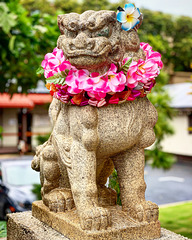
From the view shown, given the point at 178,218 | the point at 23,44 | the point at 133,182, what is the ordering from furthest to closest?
the point at 178,218, the point at 23,44, the point at 133,182

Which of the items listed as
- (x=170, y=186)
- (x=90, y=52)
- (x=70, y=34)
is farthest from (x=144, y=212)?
(x=170, y=186)

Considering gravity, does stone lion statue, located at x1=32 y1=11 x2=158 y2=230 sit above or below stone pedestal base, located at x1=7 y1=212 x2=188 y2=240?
above

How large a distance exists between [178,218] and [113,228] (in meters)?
3.33

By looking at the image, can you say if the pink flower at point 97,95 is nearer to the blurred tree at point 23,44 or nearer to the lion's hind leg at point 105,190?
the lion's hind leg at point 105,190

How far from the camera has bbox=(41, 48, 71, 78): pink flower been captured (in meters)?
1.82

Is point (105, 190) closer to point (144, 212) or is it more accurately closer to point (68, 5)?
point (144, 212)

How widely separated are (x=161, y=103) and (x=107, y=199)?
360cm

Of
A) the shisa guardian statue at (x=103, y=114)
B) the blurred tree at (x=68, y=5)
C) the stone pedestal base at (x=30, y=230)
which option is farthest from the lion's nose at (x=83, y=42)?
the blurred tree at (x=68, y=5)

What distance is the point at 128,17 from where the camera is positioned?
1737 millimetres

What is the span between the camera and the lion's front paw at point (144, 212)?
1.83 m

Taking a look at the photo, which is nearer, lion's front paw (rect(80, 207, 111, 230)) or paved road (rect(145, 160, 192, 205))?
lion's front paw (rect(80, 207, 111, 230))

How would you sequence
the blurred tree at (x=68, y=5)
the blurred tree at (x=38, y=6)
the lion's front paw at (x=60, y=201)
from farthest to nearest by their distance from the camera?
1. the blurred tree at (x=68, y=5)
2. the blurred tree at (x=38, y=6)
3. the lion's front paw at (x=60, y=201)

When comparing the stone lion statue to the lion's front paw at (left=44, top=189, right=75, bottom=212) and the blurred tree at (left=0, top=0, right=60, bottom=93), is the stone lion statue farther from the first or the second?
the blurred tree at (left=0, top=0, right=60, bottom=93)

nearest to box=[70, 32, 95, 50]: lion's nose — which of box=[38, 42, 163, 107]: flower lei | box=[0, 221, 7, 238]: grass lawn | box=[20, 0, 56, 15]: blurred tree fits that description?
box=[38, 42, 163, 107]: flower lei
